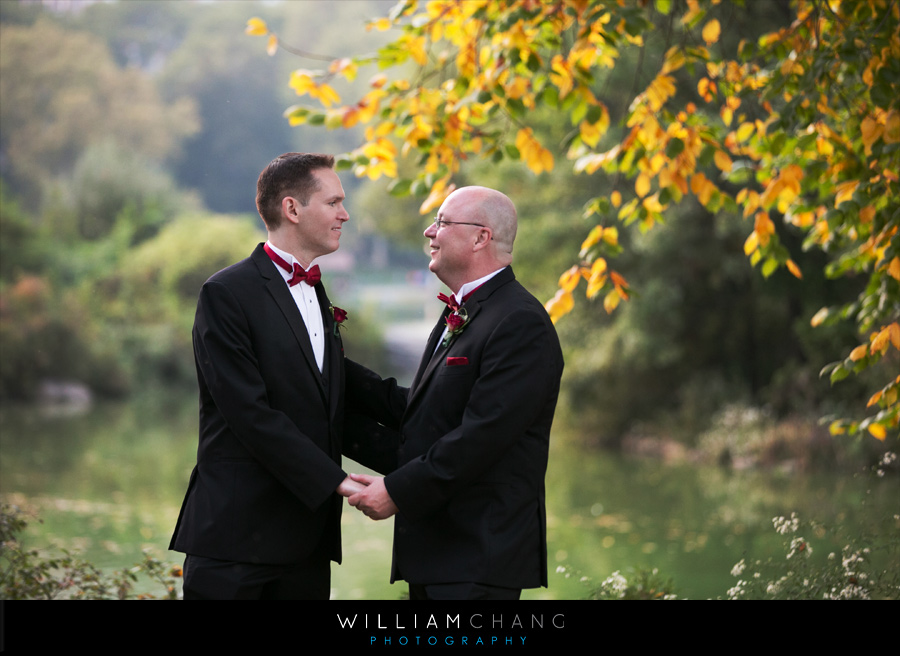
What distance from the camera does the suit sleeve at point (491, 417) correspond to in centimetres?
309

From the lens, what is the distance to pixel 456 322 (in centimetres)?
337

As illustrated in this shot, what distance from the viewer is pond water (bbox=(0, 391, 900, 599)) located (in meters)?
9.16

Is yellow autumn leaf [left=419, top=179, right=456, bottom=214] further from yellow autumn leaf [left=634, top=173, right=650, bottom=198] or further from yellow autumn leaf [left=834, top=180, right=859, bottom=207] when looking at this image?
yellow autumn leaf [left=834, top=180, right=859, bottom=207]

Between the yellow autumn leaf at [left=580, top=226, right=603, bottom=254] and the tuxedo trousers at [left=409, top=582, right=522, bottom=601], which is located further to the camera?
the yellow autumn leaf at [left=580, top=226, right=603, bottom=254]

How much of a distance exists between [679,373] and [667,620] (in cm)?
1407

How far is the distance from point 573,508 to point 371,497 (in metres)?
9.87

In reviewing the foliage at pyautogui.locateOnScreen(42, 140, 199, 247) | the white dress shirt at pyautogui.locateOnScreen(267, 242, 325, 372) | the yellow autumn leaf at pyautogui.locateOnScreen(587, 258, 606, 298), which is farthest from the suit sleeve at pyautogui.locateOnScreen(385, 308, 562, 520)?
the foliage at pyautogui.locateOnScreen(42, 140, 199, 247)

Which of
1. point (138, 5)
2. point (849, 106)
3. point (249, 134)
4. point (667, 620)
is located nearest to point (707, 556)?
point (849, 106)

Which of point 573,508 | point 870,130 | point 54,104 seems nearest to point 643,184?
point 870,130

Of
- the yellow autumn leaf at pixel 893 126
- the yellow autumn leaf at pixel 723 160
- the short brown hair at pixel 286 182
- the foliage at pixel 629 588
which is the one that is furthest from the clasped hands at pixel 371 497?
the yellow autumn leaf at pixel 893 126

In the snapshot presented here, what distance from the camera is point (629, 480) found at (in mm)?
14594

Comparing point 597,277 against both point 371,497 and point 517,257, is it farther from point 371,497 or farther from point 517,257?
point 517,257

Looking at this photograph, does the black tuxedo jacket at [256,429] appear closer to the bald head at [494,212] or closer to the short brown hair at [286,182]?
the short brown hair at [286,182]

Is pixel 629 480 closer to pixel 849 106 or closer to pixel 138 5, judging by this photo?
pixel 849 106
